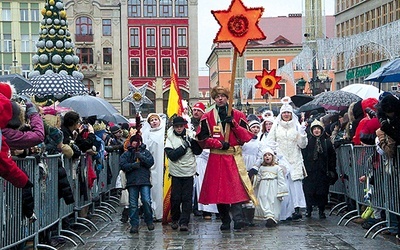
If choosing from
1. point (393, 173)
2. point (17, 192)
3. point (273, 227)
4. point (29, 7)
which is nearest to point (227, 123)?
point (273, 227)

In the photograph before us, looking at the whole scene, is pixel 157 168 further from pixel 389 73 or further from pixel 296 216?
pixel 389 73

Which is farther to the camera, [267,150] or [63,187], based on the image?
[267,150]

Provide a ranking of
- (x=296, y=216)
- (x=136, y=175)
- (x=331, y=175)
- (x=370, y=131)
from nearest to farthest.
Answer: (x=370, y=131) < (x=136, y=175) < (x=296, y=216) < (x=331, y=175)

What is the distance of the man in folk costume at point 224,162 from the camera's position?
12.8 m

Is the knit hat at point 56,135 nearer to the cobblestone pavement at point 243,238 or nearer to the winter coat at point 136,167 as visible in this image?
the cobblestone pavement at point 243,238

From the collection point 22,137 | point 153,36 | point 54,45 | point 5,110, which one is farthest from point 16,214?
point 153,36

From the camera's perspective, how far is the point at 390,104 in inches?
384

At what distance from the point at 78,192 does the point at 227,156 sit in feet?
7.76

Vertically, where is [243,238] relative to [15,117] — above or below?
below

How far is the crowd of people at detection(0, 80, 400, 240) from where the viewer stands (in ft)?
39.3

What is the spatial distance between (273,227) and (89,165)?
10.6 feet

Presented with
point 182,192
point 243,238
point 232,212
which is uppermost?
point 182,192

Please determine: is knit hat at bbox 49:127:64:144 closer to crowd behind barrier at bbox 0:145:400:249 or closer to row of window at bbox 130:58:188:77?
crowd behind barrier at bbox 0:145:400:249

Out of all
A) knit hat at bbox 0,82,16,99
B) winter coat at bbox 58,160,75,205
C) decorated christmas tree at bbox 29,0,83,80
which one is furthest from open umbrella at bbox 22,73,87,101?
knit hat at bbox 0,82,16,99
